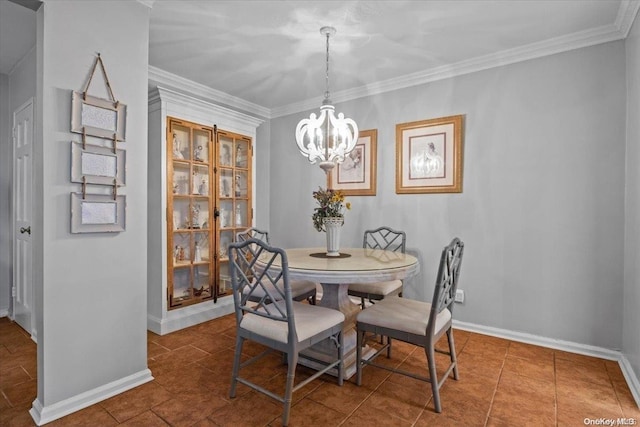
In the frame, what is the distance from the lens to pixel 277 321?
186 centimetres

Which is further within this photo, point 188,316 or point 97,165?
point 188,316

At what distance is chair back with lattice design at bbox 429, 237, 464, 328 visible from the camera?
70.7 inches

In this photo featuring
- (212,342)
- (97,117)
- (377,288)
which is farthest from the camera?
(212,342)

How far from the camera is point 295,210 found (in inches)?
169

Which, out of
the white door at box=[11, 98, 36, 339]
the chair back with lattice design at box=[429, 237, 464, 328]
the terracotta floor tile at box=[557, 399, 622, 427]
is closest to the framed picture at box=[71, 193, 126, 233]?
the white door at box=[11, 98, 36, 339]

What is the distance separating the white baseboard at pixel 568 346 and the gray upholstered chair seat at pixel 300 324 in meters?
1.65

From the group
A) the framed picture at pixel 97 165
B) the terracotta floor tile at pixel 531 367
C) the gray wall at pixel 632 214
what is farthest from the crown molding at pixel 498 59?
the framed picture at pixel 97 165

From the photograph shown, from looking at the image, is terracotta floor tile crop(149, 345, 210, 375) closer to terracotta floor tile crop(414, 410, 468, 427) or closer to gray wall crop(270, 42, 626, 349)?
terracotta floor tile crop(414, 410, 468, 427)

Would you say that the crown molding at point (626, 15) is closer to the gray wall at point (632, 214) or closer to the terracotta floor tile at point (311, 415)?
the gray wall at point (632, 214)

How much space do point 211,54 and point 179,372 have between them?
2568mm

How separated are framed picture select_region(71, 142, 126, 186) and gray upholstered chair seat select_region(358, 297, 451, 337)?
1.74 meters

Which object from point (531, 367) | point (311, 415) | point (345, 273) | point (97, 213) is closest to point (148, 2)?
point (97, 213)

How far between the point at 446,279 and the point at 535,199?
146 centimetres

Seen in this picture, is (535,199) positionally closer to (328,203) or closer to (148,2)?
(328,203)
